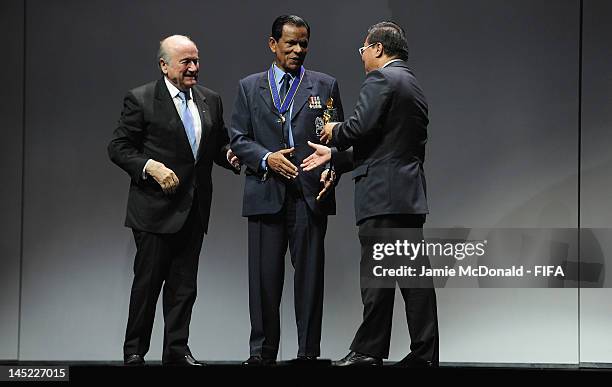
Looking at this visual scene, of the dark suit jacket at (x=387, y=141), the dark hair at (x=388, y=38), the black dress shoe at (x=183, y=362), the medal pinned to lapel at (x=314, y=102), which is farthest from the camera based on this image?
the medal pinned to lapel at (x=314, y=102)

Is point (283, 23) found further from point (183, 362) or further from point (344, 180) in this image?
point (183, 362)

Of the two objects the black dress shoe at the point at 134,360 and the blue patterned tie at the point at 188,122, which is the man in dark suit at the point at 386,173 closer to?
the blue patterned tie at the point at 188,122

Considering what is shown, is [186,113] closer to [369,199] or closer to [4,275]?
[369,199]

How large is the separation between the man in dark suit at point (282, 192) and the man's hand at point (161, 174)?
0.33 metres

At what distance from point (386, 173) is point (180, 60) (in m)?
1.09

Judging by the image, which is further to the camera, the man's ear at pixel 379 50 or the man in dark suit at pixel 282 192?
the man in dark suit at pixel 282 192

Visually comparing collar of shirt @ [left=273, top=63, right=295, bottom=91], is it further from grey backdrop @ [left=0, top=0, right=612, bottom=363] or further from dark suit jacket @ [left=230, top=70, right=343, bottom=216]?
grey backdrop @ [left=0, top=0, right=612, bottom=363]

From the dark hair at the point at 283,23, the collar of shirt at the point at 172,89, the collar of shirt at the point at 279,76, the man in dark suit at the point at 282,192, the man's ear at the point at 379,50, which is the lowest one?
the man in dark suit at the point at 282,192

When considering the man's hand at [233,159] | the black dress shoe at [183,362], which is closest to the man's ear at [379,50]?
the man's hand at [233,159]

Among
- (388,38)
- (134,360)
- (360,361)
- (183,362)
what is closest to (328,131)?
(388,38)

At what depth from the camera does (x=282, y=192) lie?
4.79 m

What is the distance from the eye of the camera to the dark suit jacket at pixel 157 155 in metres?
4.77

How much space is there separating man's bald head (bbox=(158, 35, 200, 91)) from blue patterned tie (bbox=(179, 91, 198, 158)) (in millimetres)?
63

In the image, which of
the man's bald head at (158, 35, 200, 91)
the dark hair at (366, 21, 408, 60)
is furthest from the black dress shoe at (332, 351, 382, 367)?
the man's bald head at (158, 35, 200, 91)
